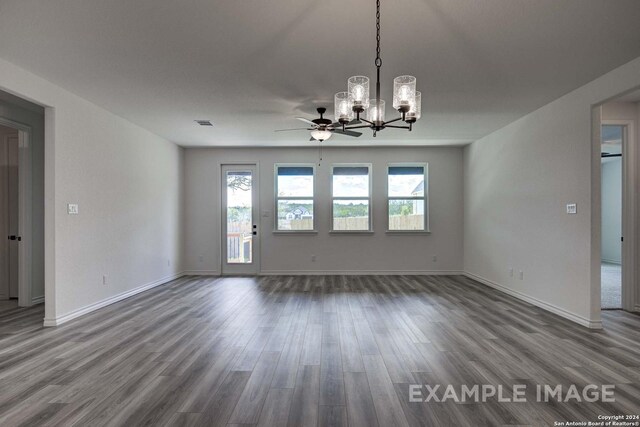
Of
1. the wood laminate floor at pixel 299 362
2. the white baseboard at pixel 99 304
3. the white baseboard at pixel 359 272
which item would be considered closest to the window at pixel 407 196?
the white baseboard at pixel 359 272

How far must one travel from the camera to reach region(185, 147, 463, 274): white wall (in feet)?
23.2

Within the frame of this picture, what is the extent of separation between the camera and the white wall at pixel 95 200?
370 cm

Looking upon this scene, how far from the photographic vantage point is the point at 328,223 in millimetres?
7074

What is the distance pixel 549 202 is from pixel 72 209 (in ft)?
19.8

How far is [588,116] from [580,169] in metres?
0.59

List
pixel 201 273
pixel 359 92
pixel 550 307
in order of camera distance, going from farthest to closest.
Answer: pixel 201 273 → pixel 550 307 → pixel 359 92

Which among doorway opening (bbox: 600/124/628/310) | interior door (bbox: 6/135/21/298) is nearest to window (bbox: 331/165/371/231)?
interior door (bbox: 6/135/21/298)

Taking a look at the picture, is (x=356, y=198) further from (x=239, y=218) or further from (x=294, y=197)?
(x=239, y=218)

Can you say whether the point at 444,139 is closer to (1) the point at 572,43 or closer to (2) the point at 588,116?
(2) the point at 588,116

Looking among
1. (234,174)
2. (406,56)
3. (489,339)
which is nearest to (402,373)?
(489,339)

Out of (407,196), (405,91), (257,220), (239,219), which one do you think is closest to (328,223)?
(257,220)

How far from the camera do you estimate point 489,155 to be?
5969 millimetres

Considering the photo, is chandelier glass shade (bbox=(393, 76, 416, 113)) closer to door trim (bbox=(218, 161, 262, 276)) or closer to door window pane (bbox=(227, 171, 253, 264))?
door trim (bbox=(218, 161, 262, 276))

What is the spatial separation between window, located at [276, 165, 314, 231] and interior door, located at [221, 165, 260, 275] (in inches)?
20.2
